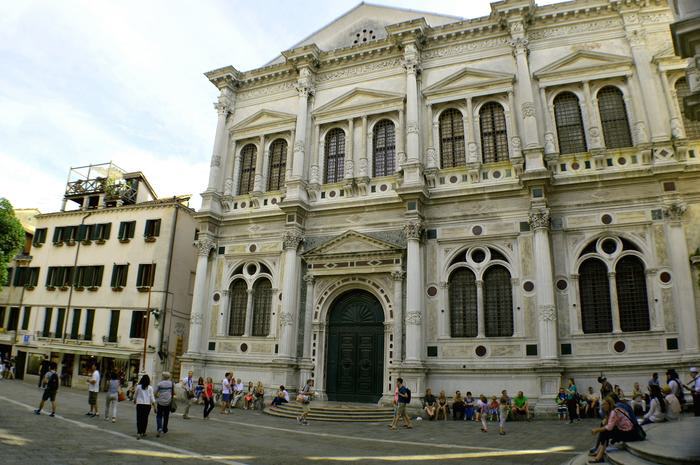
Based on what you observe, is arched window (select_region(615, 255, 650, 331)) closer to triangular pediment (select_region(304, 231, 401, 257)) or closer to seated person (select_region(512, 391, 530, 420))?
seated person (select_region(512, 391, 530, 420))

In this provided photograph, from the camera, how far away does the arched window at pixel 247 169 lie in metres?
26.1

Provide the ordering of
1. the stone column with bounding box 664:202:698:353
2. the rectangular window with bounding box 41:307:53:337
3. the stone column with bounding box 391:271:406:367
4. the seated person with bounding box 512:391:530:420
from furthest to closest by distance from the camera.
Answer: the rectangular window with bounding box 41:307:53:337 < the stone column with bounding box 391:271:406:367 < the seated person with bounding box 512:391:530:420 < the stone column with bounding box 664:202:698:353

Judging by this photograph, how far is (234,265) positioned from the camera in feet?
80.2

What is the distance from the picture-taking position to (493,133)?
21.8m

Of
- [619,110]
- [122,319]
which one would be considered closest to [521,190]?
[619,110]

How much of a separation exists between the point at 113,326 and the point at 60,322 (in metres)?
4.78

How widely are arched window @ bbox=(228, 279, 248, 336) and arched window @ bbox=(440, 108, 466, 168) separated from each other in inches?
434

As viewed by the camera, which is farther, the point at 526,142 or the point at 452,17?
the point at 452,17

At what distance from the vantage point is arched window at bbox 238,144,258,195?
2606 cm

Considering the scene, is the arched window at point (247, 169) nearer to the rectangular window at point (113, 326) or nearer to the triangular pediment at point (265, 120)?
the triangular pediment at point (265, 120)

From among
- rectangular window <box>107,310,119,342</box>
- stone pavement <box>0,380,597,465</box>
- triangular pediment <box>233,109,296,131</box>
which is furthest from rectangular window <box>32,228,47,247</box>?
stone pavement <box>0,380,597,465</box>

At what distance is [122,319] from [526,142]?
930 inches

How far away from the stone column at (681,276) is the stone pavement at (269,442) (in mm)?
4469

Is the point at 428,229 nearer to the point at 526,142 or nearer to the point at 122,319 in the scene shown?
the point at 526,142
